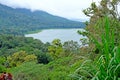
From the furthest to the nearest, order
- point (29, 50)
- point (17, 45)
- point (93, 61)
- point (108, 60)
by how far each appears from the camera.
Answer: point (17, 45) → point (29, 50) → point (93, 61) → point (108, 60)

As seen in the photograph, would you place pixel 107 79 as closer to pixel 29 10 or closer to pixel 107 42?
pixel 107 42

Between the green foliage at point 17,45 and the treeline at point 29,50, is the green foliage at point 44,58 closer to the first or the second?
the treeline at point 29,50

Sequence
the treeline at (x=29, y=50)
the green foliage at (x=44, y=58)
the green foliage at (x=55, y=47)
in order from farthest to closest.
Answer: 1. the green foliage at (x=55, y=47)
2. the treeline at (x=29, y=50)
3. the green foliage at (x=44, y=58)

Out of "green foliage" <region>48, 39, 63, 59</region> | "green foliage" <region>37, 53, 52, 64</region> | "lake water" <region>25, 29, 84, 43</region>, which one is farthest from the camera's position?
"green foliage" <region>48, 39, 63, 59</region>

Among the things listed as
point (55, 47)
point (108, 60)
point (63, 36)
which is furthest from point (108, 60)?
point (55, 47)

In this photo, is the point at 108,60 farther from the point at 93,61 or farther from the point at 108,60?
the point at 93,61

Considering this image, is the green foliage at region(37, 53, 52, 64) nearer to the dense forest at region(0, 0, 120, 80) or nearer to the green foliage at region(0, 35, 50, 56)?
the green foliage at region(0, 35, 50, 56)

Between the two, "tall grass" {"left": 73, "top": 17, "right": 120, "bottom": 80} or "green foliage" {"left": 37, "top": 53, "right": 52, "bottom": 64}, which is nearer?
"tall grass" {"left": 73, "top": 17, "right": 120, "bottom": 80}

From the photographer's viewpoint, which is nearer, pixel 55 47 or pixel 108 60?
pixel 108 60

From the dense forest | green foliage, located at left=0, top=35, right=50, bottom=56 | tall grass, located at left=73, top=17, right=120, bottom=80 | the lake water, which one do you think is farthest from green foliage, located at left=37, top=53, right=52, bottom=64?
tall grass, located at left=73, top=17, right=120, bottom=80

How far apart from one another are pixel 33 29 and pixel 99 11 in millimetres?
65646

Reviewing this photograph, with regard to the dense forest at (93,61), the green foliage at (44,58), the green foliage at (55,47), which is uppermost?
the dense forest at (93,61)

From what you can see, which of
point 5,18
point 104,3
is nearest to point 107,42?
point 104,3

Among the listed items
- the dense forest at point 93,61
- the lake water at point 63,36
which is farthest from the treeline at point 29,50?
the dense forest at point 93,61
